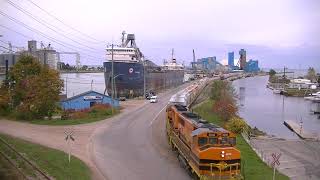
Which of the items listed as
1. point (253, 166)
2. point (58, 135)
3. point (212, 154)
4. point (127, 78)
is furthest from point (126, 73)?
point (212, 154)

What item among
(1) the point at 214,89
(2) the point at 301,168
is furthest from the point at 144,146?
(1) the point at 214,89

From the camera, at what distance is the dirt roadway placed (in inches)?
1305

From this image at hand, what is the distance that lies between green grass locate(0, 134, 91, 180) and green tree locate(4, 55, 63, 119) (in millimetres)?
16706

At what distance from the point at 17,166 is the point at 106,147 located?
9.89 metres

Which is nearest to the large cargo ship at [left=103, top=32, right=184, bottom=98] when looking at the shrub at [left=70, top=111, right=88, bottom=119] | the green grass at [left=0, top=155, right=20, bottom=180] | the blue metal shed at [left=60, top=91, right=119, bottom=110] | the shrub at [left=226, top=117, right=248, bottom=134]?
the blue metal shed at [left=60, top=91, right=119, bottom=110]

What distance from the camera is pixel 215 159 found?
24734mm

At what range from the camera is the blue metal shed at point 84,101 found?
66812 mm

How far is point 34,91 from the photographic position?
174 ft

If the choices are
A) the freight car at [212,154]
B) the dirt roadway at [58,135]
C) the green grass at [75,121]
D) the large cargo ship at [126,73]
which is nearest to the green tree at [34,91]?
the green grass at [75,121]

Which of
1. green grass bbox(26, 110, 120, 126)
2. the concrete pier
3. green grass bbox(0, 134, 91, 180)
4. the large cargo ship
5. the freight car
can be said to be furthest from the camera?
the large cargo ship

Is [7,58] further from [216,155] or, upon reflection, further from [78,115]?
[216,155]

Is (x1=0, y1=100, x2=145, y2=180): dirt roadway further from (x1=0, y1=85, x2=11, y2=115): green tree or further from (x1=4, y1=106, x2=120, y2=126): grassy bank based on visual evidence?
(x1=0, y1=85, x2=11, y2=115): green tree

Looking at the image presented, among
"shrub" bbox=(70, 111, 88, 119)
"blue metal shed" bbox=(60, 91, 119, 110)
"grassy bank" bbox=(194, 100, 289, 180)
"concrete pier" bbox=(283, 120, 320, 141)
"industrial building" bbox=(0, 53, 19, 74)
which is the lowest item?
"concrete pier" bbox=(283, 120, 320, 141)

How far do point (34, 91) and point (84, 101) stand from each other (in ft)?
50.0
